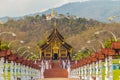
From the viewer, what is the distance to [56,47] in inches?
5832

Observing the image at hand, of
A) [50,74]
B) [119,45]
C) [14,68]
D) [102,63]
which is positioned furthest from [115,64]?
[50,74]

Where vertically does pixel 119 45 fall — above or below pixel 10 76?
above

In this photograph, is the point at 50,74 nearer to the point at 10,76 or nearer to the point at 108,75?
the point at 10,76

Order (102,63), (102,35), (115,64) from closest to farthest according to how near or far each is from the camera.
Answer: (115,64) < (102,63) < (102,35)

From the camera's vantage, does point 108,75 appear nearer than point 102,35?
Yes

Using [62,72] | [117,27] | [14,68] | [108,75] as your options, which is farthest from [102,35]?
[108,75]

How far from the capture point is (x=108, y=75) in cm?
3634

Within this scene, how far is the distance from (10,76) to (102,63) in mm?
9169

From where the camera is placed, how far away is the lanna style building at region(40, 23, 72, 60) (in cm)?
14812

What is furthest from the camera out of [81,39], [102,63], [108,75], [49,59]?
[81,39]

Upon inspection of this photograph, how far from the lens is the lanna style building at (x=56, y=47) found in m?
148

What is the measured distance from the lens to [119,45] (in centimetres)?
3256

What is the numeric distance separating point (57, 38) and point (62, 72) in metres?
44.5

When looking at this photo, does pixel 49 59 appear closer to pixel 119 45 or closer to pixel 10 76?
pixel 10 76
